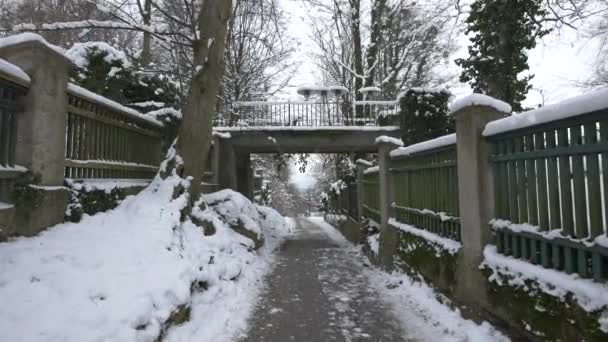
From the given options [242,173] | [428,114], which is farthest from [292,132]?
[428,114]

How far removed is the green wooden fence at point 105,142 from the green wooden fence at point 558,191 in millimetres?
4947

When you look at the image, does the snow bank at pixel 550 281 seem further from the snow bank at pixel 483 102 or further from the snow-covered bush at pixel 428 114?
the snow-covered bush at pixel 428 114

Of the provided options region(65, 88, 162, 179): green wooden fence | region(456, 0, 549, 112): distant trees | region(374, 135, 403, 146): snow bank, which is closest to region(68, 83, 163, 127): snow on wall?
region(65, 88, 162, 179): green wooden fence

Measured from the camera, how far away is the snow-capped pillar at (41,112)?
4133 mm

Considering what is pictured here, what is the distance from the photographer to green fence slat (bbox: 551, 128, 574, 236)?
2771mm

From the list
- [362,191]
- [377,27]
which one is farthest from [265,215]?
[377,27]

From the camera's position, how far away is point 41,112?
423 centimetres

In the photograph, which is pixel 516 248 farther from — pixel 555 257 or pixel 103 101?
pixel 103 101

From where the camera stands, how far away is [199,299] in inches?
181

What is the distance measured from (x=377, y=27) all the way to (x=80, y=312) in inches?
725

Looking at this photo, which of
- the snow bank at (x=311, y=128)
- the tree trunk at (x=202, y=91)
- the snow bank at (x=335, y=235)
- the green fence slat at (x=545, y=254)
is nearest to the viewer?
the green fence slat at (x=545, y=254)

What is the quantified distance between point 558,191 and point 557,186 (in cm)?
4

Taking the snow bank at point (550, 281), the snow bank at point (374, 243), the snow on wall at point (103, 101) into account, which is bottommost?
the snow bank at point (374, 243)

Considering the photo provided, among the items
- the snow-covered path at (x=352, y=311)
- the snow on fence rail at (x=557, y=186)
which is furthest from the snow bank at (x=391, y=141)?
the snow on fence rail at (x=557, y=186)
